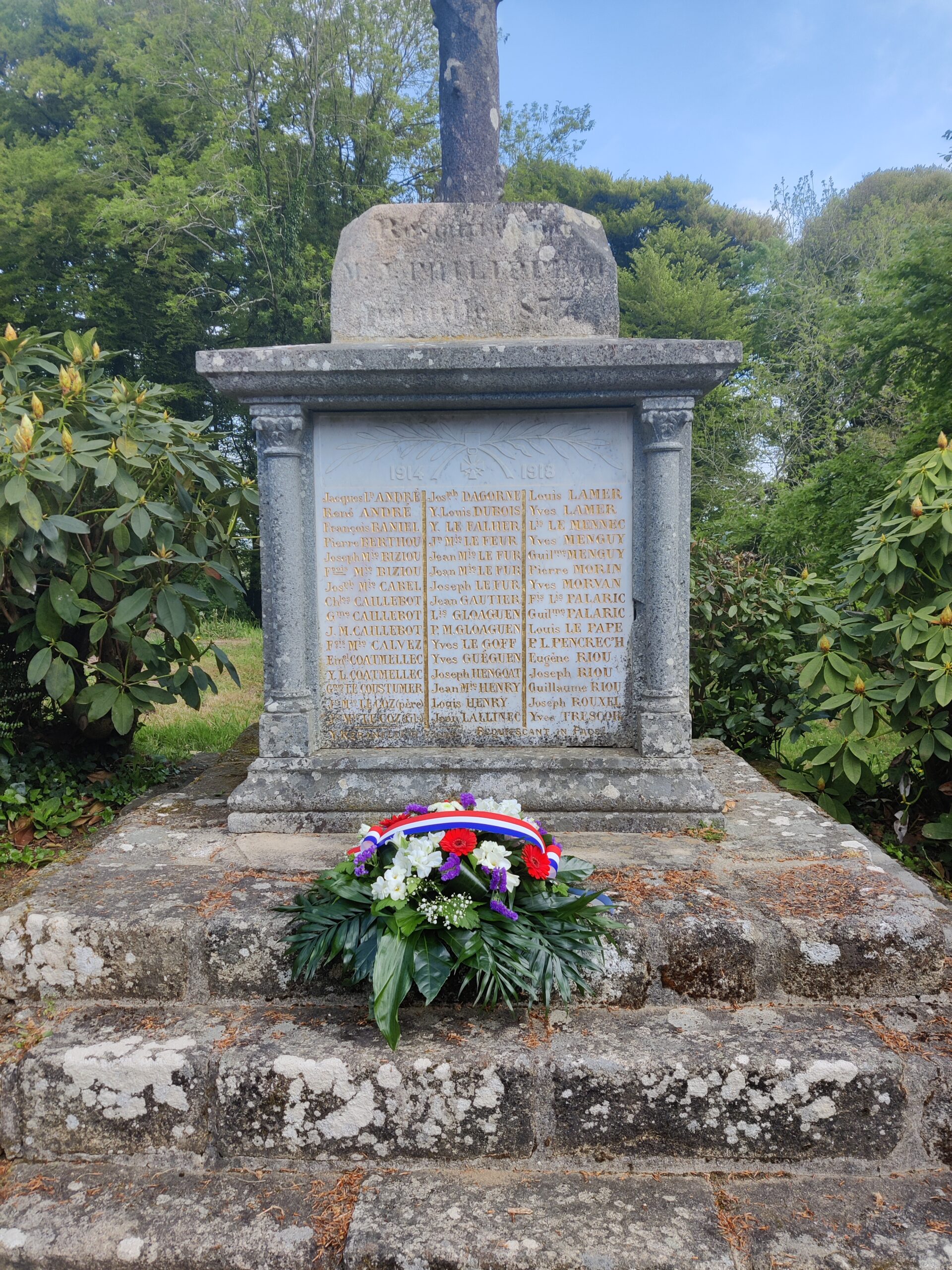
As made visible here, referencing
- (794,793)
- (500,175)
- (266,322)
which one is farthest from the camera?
(266,322)

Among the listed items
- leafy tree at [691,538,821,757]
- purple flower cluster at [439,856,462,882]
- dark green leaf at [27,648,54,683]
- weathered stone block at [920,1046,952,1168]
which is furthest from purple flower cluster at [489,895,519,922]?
leafy tree at [691,538,821,757]

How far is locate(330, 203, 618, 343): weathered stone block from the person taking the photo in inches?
133

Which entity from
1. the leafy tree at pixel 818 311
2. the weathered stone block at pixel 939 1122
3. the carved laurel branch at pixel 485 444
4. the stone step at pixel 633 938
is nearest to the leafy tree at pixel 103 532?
the carved laurel branch at pixel 485 444

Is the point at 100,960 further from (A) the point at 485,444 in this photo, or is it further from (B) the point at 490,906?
(A) the point at 485,444

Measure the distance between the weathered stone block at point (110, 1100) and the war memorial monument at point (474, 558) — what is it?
3.76 feet

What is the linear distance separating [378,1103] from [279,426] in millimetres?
2330

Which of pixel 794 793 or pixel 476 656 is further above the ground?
pixel 476 656

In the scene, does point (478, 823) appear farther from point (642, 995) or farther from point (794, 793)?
point (794, 793)

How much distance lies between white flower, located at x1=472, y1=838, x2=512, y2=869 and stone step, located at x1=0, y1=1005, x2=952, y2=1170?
1.37 ft

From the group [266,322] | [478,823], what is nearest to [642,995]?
[478,823]

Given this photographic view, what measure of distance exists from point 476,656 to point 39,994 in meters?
1.86

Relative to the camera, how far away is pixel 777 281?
21422 millimetres

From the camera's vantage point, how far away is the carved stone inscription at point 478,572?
3379mm

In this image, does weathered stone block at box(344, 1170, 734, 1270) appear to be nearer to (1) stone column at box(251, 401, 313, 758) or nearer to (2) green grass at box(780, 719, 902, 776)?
(1) stone column at box(251, 401, 313, 758)
